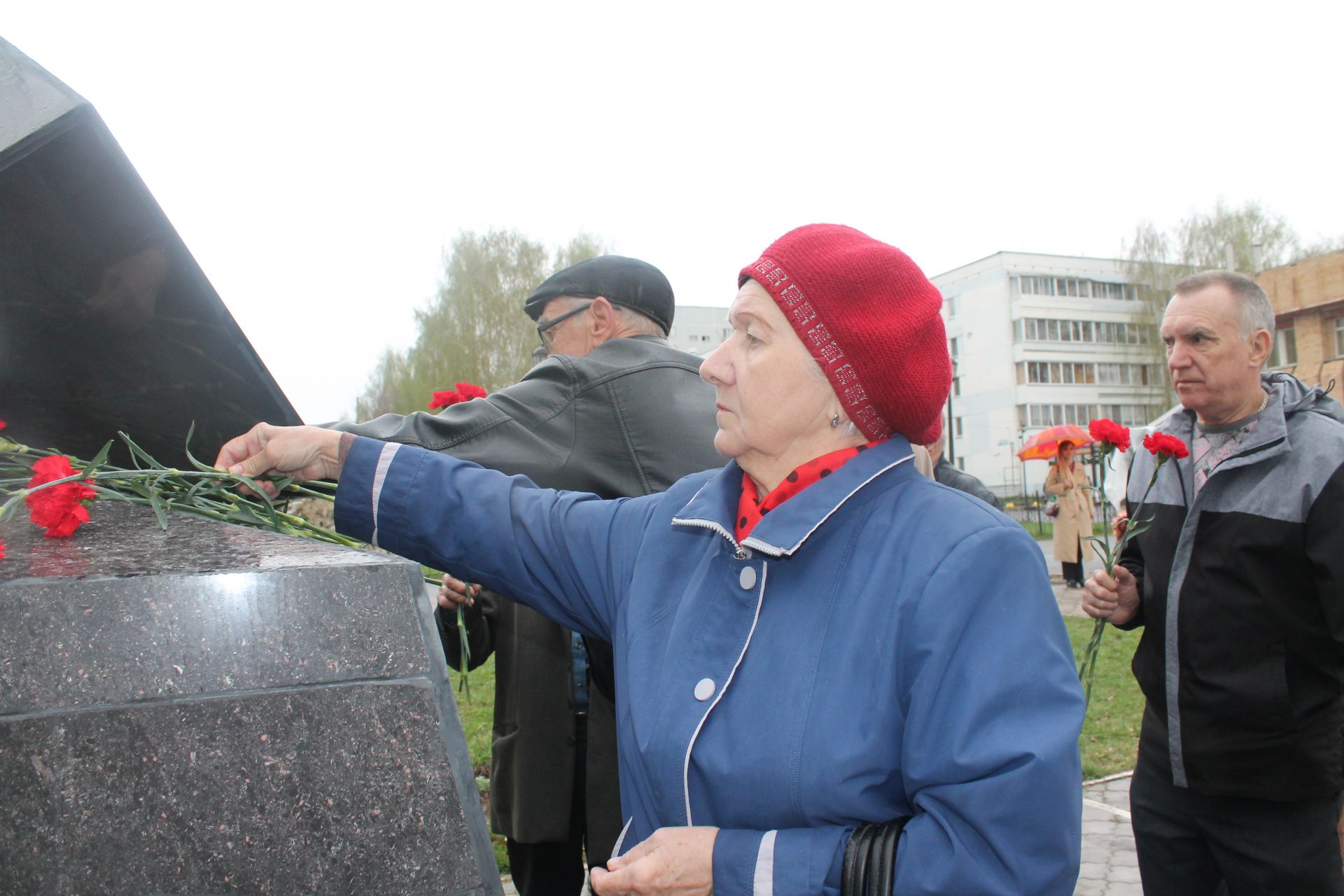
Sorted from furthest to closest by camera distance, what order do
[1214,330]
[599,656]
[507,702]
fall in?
[507,702], [1214,330], [599,656]

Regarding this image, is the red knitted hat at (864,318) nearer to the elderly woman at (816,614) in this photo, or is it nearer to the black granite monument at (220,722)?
the elderly woman at (816,614)

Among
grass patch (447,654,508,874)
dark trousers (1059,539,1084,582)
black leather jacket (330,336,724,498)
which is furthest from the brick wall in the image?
black leather jacket (330,336,724,498)

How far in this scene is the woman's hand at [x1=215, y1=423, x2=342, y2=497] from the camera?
2.12 m

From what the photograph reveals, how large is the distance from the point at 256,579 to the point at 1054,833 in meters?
1.12

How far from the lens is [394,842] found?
1.36m

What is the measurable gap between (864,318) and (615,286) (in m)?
1.40

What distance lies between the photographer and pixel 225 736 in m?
1.34

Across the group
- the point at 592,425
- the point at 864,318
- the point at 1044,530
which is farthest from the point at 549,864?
the point at 1044,530

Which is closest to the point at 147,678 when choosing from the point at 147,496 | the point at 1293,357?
the point at 147,496

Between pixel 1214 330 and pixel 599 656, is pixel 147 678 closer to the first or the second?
pixel 599 656

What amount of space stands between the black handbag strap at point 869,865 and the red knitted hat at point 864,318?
67 cm

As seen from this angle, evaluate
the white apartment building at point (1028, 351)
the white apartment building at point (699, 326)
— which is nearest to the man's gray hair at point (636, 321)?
the white apartment building at point (1028, 351)

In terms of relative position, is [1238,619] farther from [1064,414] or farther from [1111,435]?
[1064,414]

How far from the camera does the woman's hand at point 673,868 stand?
1.54 metres
